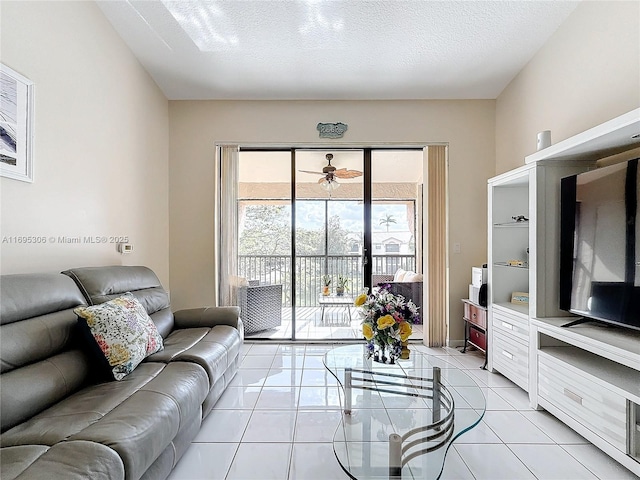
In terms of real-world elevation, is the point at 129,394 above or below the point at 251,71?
below

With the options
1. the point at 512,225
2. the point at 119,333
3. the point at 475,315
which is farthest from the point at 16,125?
the point at 475,315

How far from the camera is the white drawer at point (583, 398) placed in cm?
172

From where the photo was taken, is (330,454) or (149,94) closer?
(330,454)

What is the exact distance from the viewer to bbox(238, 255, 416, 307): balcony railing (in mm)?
4246

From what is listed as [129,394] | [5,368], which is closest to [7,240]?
[5,368]

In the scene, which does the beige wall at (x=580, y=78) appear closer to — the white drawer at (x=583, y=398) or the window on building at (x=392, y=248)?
the window on building at (x=392, y=248)

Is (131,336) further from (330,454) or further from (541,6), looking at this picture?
(541,6)

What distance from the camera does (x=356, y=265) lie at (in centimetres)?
423

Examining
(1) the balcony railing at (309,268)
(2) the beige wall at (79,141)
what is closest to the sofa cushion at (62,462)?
(2) the beige wall at (79,141)

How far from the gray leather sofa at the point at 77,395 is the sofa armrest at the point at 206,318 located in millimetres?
669

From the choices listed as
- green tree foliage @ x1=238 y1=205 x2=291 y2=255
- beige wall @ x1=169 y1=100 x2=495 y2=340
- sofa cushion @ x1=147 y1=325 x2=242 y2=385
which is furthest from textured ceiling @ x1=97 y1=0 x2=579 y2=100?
sofa cushion @ x1=147 y1=325 x2=242 y2=385

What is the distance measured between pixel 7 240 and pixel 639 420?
3.44 metres

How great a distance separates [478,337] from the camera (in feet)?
11.1

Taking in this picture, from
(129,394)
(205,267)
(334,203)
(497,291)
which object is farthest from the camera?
(334,203)
